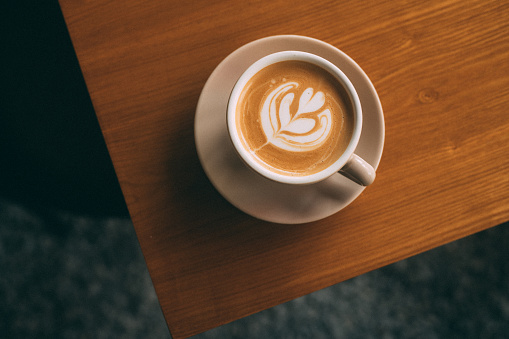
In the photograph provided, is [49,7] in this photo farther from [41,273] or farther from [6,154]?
[41,273]

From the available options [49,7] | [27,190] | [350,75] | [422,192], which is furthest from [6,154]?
[422,192]

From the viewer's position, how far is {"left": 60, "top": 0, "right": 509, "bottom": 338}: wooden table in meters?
0.68

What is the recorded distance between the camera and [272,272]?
692 millimetres

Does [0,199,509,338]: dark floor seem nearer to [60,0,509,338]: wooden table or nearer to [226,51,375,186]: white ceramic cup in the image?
[60,0,509,338]: wooden table

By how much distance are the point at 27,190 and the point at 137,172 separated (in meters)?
0.40

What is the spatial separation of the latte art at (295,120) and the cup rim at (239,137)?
41 mm

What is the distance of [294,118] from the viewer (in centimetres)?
60

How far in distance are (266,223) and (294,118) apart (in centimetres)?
20

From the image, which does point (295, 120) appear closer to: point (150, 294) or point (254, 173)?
point (254, 173)

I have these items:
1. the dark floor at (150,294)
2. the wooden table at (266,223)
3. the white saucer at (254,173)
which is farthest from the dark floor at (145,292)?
the white saucer at (254,173)

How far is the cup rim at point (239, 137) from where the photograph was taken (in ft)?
1.85

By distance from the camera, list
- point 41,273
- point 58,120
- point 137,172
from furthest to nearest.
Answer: point 41,273
point 58,120
point 137,172

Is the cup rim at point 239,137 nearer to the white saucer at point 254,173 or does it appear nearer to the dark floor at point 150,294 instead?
the white saucer at point 254,173

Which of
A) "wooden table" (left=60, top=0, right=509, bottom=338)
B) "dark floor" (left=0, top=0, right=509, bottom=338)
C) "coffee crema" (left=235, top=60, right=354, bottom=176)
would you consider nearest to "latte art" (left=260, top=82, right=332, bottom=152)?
"coffee crema" (left=235, top=60, right=354, bottom=176)
